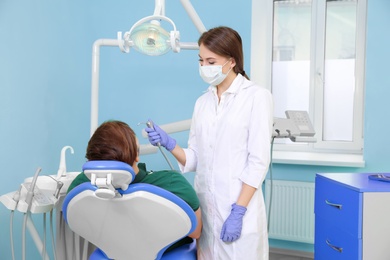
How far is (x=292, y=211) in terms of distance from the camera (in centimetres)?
266

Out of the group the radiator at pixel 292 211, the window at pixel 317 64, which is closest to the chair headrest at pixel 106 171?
the radiator at pixel 292 211

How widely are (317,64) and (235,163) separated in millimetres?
1786

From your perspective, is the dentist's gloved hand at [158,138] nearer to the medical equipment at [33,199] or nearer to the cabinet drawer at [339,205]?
the medical equipment at [33,199]

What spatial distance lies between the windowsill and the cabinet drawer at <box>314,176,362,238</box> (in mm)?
701

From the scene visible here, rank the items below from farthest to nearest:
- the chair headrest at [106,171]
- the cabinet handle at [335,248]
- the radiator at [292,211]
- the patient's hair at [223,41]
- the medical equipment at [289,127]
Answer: the radiator at [292,211]
the medical equipment at [289,127]
the cabinet handle at [335,248]
the patient's hair at [223,41]
the chair headrest at [106,171]

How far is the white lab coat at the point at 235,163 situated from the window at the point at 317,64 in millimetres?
1422

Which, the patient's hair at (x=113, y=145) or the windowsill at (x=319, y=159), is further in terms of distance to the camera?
the windowsill at (x=319, y=159)

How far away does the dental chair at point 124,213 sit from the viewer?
3.32ft

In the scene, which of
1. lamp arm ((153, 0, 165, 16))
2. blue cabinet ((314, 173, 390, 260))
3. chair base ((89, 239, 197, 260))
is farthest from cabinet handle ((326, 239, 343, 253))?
lamp arm ((153, 0, 165, 16))

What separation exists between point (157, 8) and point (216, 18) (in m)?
1.07

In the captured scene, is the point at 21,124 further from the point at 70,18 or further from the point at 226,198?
the point at 226,198

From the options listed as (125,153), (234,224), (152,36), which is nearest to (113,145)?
(125,153)

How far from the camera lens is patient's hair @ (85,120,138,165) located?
3.72 feet

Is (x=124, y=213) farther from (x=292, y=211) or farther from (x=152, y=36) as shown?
(x=292, y=211)
